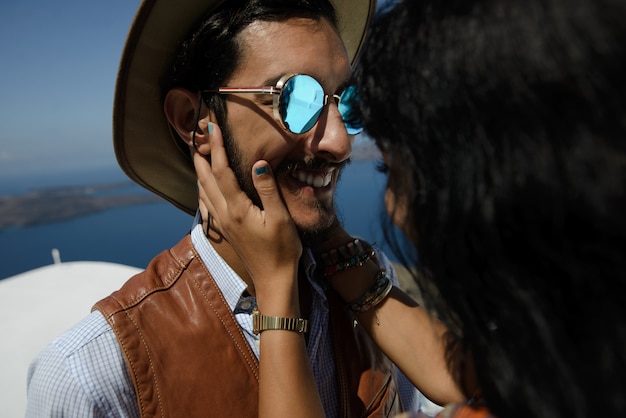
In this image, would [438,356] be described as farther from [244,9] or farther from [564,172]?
[244,9]

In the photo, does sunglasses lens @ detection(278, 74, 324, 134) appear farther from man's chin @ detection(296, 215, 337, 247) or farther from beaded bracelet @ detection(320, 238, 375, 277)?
beaded bracelet @ detection(320, 238, 375, 277)

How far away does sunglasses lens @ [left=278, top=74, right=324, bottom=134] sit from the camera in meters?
1.67

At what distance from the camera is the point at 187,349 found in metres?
1.46

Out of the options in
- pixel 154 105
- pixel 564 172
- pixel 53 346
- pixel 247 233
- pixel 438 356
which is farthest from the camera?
pixel 154 105

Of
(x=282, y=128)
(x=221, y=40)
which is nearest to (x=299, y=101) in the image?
(x=282, y=128)

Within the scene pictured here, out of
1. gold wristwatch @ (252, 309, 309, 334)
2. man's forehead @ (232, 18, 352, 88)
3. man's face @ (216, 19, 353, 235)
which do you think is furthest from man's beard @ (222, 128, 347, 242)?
→ gold wristwatch @ (252, 309, 309, 334)

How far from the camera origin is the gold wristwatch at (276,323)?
142 cm

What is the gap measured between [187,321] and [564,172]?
47.9 inches

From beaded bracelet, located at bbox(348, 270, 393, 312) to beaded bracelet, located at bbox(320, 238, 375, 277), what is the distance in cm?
11

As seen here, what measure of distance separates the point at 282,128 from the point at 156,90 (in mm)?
574

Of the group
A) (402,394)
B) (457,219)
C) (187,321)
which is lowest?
(402,394)

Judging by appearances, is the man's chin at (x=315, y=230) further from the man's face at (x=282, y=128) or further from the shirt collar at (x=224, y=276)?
the shirt collar at (x=224, y=276)

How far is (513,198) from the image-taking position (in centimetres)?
86

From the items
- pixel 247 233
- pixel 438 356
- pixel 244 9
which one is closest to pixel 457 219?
pixel 247 233
